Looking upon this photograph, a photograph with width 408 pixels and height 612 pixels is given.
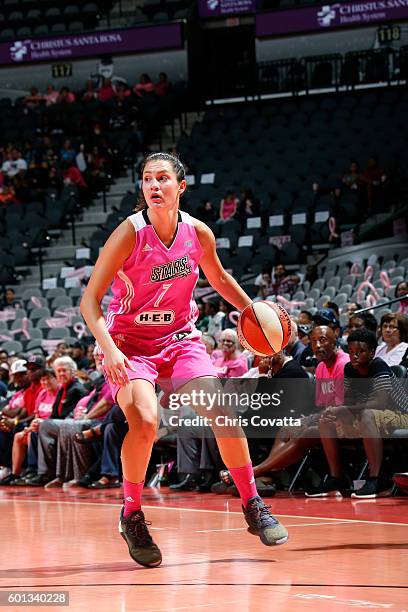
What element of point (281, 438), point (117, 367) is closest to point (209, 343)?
point (281, 438)

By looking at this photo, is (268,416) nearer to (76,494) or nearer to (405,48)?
(76,494)

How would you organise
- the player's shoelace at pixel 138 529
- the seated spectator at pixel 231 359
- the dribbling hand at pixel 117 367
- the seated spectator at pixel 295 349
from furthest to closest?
1. the seated spectator at pixel 231 359
2. the seated spectator at pixel 295 349
3. the player's shoelace at pixel 138 529
4. the dribbling hand at pixel 117 367

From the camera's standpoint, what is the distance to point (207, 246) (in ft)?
16.2

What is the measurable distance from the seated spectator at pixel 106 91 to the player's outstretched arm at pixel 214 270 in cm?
1787

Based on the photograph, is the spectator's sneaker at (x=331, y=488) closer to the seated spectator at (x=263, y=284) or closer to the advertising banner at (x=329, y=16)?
the seated spectator at (x=263, y=284)

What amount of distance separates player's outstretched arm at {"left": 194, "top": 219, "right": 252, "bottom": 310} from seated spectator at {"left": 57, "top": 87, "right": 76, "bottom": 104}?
17890mm

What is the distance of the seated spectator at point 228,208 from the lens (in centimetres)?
1641

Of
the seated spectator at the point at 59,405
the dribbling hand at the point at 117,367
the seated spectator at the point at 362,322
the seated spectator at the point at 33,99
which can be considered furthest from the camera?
the seated spectator at the point at 33,99

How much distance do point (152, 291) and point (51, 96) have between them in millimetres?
19169

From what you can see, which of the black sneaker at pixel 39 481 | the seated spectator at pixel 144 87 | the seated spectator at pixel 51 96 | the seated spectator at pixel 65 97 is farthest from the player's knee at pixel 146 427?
the seated spectator at pixel 51 96

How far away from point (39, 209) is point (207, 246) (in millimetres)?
14619

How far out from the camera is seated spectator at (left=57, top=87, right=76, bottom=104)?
22.3 metres

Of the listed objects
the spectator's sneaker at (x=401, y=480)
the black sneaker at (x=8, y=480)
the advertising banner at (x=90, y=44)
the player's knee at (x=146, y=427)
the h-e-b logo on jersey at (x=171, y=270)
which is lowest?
the black sneaker at (x=8, y=480)

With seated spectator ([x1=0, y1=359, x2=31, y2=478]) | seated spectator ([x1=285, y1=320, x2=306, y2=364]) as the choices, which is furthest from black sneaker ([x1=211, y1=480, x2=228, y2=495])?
seated spectator ([x1=0, y1=359, x2=31, y2=478])
